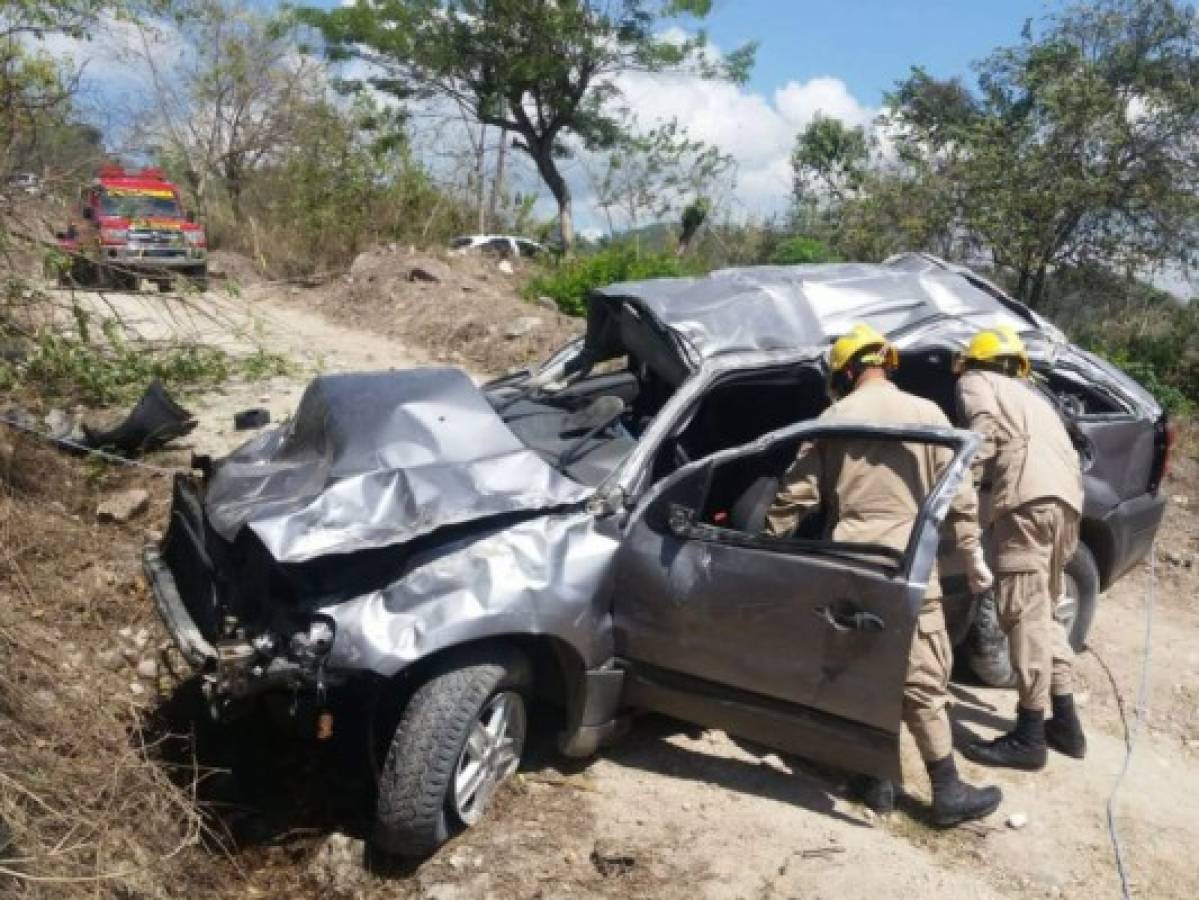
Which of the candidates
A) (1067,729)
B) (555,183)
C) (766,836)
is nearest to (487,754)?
(766,836)

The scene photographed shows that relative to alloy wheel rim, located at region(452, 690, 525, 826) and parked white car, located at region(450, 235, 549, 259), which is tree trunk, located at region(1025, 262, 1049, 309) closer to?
parked white car, located at region(450, 235, 549, 259)

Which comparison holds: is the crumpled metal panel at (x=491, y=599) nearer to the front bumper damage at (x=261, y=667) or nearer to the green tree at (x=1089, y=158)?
the front bumper damage at (x=261, y=667)

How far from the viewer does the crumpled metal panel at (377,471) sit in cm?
358

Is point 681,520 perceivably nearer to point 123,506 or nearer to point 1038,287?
point 123,506

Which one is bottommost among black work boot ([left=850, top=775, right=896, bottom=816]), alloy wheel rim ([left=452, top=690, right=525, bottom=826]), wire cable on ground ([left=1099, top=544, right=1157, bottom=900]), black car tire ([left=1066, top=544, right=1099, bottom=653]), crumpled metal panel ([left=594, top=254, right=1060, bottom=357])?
wire cable on ground ([left=1099, top=544, right=1157, bottom=900])

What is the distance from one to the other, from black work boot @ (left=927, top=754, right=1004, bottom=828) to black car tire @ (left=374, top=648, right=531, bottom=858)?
172 centimetres

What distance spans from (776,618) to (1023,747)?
1.56m

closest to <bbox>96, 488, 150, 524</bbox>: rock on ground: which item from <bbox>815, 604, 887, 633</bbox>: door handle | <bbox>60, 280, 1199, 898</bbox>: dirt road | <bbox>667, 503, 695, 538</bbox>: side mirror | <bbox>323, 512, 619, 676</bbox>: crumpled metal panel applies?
<bbox>60, 280, 1199, 898</bbox>: dirt road

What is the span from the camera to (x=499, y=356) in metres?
11.9

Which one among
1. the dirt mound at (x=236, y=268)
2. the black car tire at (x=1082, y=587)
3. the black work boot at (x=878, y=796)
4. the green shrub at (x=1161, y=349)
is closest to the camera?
the black work boot at (x=878, y=796)

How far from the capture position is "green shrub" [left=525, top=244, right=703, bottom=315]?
1405cm

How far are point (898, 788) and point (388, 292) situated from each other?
12.0 m

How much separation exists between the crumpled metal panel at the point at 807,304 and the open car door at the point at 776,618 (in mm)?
766

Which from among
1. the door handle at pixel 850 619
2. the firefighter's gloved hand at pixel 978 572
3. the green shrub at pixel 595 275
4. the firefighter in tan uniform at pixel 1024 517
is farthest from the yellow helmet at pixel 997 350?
the green shrub at pixel 595 275
